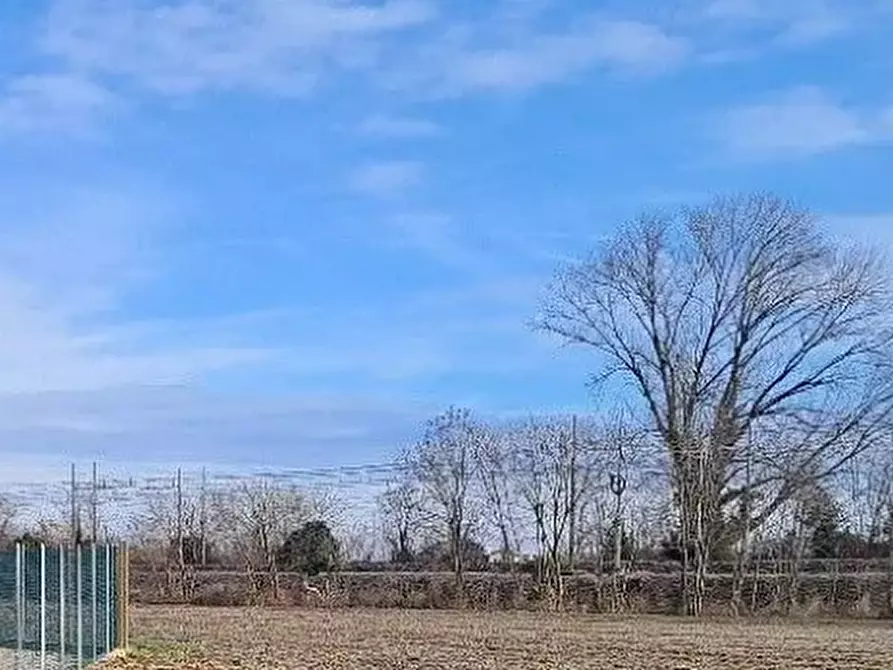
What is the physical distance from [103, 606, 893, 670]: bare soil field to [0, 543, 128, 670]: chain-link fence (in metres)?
0.86

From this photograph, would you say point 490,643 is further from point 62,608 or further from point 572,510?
point 572,510

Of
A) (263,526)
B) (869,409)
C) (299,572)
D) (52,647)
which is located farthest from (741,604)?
(52,647)

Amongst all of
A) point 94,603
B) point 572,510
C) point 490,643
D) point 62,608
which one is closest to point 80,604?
point 62,608

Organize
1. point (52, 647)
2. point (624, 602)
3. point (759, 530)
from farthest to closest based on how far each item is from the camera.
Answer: point (759, 530) < point (624, 602) < point (52, 647)

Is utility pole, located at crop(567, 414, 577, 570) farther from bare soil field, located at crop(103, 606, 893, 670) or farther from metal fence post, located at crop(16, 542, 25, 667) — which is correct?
metal fence post, located at crop(16, 542, 25, 667)

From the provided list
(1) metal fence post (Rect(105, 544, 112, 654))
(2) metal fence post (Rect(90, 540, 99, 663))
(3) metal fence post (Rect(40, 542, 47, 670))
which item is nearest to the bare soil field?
(2) metal fence post (Rect(90, 540, 99, 663))

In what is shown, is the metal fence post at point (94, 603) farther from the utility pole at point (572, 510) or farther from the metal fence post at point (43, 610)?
the utility pole at point (572, 510)

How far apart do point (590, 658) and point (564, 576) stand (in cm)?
2865

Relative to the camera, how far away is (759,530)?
57500 millimetres

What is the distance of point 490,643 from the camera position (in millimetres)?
31281

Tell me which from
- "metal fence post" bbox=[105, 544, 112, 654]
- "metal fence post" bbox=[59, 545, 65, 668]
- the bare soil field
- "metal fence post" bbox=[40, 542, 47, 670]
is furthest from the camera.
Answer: "metal fence post" bbox=[105, 544, 112, 654]

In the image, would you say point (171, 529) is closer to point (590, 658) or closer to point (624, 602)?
point (624, 602)

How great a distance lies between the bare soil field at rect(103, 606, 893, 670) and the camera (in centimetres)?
2555

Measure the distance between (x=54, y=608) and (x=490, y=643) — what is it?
37.4 ft
